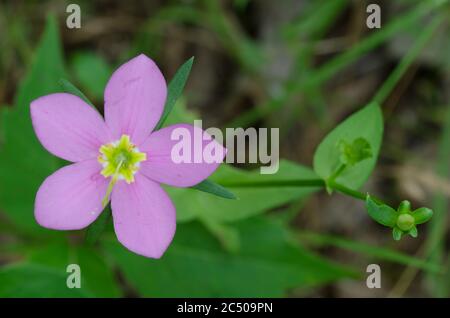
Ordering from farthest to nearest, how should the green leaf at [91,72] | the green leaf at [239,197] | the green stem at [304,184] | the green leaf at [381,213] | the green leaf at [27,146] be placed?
the green leaf at [91,72] → the green leaf at [27,146] → the green leaf at [239,197] → the green stem at [304,184] → the green leaf at [381,213]

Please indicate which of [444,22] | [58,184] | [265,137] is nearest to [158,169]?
[58,184]

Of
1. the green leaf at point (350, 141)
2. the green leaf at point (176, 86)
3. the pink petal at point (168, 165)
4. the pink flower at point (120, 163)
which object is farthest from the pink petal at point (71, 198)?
the green leaf at point (350, 141)

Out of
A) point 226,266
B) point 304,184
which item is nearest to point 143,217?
point 304,184

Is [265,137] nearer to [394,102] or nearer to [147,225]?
[394,102]

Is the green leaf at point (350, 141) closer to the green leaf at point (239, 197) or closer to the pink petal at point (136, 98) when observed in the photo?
→ the green leaf at point (239, 197)

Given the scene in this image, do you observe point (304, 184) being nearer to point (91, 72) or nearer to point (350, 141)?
point (350, 141)

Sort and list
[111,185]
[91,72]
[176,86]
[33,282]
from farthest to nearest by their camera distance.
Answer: [91,72] → [33,282] → [111,185] → [176,86]
